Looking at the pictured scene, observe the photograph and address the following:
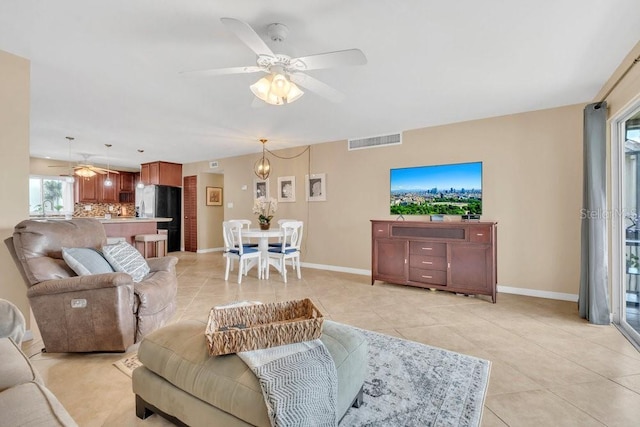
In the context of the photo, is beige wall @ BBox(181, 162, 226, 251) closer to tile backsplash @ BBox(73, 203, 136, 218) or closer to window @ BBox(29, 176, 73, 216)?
tile backsplash @ BBox(73, 203, 136, 218)

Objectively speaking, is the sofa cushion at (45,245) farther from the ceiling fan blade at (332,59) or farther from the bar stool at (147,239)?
the bar stool at (147,239)

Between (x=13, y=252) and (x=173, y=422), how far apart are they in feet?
6.31

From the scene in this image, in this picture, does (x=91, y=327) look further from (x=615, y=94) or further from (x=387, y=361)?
(x=615, y=94)

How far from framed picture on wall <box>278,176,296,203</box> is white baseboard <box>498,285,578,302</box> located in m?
3.89

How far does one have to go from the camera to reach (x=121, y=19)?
6.52ft

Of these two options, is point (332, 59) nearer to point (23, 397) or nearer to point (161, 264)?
point (23, 397)

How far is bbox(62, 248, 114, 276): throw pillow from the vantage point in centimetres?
226

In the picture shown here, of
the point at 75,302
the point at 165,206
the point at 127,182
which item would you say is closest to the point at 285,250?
the point at 75,302

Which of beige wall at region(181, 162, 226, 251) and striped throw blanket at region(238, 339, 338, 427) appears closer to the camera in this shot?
striped throw blanket at region(238, 339, 338, 427)

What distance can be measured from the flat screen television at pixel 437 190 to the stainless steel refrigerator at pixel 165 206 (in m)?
5.76

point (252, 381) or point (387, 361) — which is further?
point (387, 361)

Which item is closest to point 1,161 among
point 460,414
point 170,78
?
point 170,78

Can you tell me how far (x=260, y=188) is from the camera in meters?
6.53

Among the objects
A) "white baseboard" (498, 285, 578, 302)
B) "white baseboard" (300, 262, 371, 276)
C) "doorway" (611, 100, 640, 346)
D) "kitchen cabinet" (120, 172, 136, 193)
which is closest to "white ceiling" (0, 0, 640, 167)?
"doorway" (611, 100, 640, 346)
